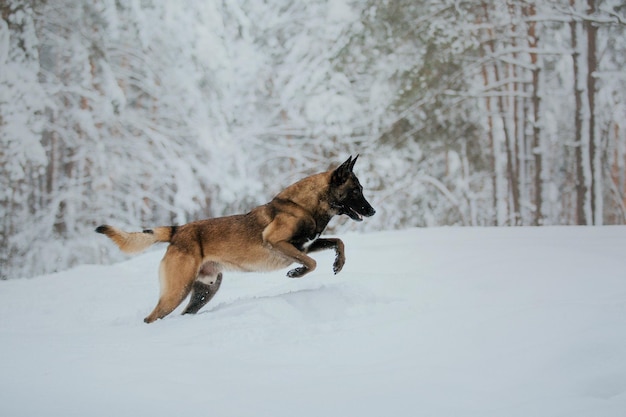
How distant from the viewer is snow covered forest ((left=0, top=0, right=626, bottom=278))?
13891mm

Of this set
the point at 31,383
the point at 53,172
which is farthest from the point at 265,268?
the point at 53,172

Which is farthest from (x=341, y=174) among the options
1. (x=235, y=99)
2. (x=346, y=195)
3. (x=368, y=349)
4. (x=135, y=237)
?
(x=235, y=99)

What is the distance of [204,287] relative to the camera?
20.3 feet

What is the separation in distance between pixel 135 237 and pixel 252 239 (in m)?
1.12

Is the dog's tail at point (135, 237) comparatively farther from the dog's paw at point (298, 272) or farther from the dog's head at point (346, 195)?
the dog's head at point (346, 195)

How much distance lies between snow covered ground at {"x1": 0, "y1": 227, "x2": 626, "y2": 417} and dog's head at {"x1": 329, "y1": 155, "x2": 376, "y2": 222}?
0.70 meters

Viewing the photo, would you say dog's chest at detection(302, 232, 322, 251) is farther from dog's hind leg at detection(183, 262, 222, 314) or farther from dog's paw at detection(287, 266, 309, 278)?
dog's hind leg at detection(183, 262, 222, 314)

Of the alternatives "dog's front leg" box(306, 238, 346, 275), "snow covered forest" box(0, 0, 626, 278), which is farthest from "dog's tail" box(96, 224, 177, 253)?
"snow covered forest" box(0, 0, 626, 278)

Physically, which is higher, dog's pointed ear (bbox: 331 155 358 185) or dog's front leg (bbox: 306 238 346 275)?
dog's pointed ear (bbox: 331 155 358 185)

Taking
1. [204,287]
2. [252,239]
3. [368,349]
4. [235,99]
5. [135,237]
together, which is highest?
[235,99]

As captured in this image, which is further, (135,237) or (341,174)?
(341,174)

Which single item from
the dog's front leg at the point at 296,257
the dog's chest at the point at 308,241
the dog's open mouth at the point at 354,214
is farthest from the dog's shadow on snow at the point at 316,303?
the dog's open mouth at the point at 354,214

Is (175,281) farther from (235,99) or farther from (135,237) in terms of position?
(235,99)

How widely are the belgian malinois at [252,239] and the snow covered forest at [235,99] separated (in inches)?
326
